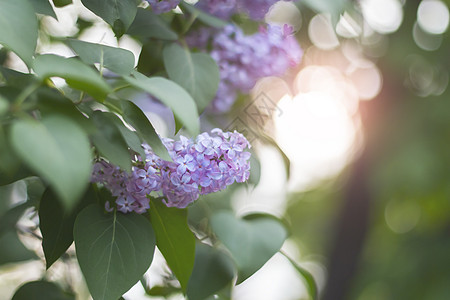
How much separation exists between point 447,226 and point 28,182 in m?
2.35

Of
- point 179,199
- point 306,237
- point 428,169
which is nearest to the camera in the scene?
point 179,199

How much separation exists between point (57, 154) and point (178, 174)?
0.18 meters

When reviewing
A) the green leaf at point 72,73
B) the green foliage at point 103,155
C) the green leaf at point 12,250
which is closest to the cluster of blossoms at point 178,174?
the green foliage at point 103,155

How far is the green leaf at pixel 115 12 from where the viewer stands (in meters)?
0.47

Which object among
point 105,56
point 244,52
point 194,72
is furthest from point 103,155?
point 244,52

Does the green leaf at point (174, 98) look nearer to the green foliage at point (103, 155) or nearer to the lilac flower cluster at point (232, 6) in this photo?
the green foliage at point (103, 155)

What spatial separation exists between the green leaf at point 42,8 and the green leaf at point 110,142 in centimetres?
11

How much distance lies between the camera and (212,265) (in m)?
0.63

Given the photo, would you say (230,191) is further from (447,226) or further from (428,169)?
(447,226)

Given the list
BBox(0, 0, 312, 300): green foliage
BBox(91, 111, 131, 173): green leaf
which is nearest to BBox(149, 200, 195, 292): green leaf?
BBox(0, 0, 312, 300): green foliage

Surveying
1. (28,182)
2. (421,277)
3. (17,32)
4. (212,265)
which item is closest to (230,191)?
(212,265)

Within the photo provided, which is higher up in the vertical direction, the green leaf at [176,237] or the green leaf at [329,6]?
the green leaf at [329,6]

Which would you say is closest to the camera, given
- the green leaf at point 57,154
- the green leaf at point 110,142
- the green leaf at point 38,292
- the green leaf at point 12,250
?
the green leaf at point 57,154

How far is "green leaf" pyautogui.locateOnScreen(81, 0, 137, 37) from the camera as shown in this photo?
47cm
